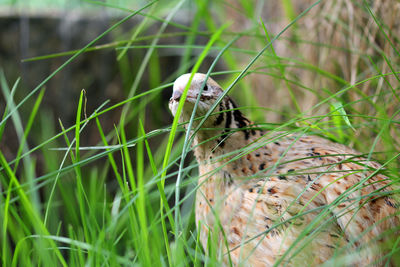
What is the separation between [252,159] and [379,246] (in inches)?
20.0

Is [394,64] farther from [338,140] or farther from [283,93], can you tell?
[283,93]

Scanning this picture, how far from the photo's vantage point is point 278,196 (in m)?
1.61

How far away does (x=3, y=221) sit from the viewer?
1444mm

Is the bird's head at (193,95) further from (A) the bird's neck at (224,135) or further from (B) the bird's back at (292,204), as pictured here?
(B) the bird's back at (292,204)

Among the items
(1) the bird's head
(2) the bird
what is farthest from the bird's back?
A: (1) the bird's head

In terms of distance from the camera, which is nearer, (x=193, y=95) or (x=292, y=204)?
(x=292, y=204)

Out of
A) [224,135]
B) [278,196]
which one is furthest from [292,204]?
[224,135]

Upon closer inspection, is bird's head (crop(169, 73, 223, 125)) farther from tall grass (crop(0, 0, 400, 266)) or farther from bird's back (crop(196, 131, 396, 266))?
bird's back (crop(196, 131, 396, 266))

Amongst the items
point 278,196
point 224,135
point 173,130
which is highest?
point 173,130

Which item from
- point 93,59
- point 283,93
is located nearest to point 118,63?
point 93,59

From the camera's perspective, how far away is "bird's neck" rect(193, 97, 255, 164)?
1686mm

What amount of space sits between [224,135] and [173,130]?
0.42 meters

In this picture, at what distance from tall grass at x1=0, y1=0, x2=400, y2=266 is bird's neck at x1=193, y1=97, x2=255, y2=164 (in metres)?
0.05

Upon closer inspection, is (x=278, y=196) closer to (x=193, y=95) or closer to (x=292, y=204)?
(x=292, y=204)
